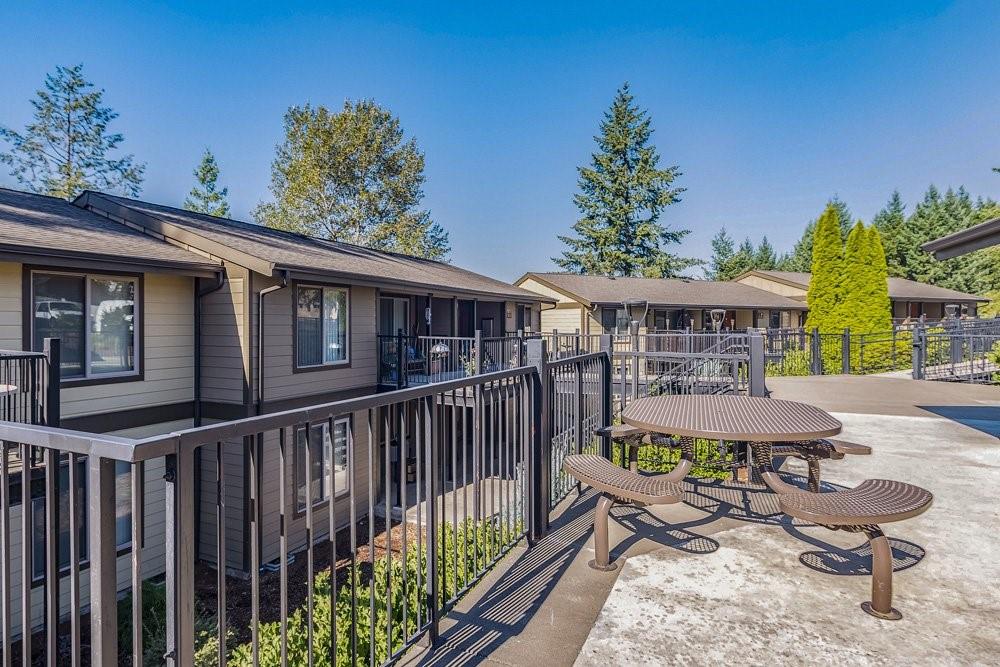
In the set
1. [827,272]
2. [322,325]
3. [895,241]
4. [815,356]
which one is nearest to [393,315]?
[322,325]

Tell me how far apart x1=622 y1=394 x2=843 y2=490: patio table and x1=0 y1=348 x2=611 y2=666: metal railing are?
67cm

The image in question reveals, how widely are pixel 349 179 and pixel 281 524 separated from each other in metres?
27.1

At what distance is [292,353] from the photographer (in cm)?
945

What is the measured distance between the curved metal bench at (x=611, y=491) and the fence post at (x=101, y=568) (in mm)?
2305

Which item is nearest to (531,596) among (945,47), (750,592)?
(750,592)

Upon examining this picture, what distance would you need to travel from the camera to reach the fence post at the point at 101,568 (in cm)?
121

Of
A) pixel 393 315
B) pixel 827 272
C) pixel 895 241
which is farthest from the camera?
pixel 895 241

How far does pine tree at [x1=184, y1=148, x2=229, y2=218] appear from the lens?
32.1 meters

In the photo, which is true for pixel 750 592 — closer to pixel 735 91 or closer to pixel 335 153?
pixel 735 91

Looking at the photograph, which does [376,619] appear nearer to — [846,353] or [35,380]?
[35,380]

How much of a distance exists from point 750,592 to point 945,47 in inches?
692

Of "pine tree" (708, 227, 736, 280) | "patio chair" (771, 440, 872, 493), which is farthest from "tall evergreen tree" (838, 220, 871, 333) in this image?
"pine tree" (708, 227, 736, 280)

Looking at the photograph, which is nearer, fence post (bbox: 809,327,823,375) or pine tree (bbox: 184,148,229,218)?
fence post (bbox: 809,327,823,375)

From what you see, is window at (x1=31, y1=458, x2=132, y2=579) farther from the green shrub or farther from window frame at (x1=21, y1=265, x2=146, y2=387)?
the green shrub
